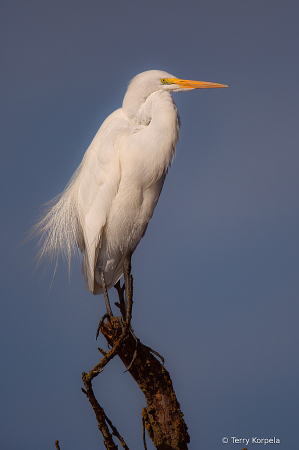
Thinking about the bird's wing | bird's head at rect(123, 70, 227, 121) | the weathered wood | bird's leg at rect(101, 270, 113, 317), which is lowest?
the weathered wood

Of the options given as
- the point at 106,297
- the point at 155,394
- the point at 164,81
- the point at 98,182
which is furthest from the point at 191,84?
the point at 155,394

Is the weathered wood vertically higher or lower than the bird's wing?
lower

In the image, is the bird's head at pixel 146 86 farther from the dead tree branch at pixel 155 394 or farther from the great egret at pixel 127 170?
the dead tree branch at pixel 155 394

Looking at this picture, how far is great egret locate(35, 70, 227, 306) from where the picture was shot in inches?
82.7

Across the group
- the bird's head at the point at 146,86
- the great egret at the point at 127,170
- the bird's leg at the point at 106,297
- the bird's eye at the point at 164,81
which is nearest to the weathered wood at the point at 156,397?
the bird's leg at the point at 106,297

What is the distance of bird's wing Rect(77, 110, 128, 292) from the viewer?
215 cm

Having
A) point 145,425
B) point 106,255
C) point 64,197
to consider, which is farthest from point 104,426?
point 64,197

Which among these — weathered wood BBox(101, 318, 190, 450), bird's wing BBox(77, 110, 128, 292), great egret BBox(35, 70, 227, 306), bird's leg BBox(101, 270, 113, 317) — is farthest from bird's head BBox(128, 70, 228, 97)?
weathered wood BBox(101, 318, 190, 450)

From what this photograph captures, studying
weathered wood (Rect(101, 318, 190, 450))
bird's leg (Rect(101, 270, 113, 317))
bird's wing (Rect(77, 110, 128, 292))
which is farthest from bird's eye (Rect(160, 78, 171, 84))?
weathered wood (Rect(101, 318, 190, 450))

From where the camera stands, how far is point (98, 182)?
2.22 meters

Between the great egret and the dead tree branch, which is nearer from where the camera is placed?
the dead tree branch

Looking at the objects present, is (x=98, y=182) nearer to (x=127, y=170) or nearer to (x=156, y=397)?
(x=127, y=170)

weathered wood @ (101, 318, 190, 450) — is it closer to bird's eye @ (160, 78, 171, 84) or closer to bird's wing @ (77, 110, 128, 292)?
bird's wing @ (77, 110, 128, 292)

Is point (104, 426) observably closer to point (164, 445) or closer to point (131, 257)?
point (164, 445)
